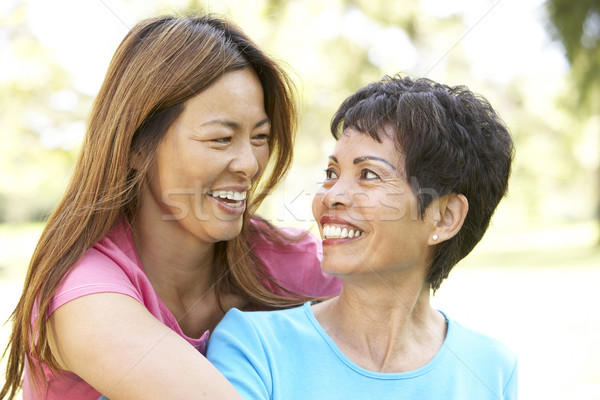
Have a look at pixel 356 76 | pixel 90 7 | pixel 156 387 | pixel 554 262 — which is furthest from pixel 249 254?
pixel 554 262

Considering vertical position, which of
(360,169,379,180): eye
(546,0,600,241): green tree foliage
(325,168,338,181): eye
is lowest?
(325,168,338,181): eye

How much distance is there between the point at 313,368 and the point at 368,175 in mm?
654

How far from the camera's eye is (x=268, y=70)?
252 cm

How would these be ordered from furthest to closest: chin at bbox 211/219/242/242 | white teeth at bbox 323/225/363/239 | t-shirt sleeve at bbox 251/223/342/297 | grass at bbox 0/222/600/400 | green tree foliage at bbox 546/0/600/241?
1. green tree foliage at bbox 546/0/600/241
2. grass at bbox 0/222/600/400
3. t-shirt sleeve at bbox 251/223/342/297
4. chin at bbox 211/219/242/242
5. white teeth at bbox 323/225/363/239

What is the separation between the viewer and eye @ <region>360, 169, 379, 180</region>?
2.07 m

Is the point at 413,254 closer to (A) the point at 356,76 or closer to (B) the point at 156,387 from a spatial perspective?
(B) the point at 156,387

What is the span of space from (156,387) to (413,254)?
0.95 meters

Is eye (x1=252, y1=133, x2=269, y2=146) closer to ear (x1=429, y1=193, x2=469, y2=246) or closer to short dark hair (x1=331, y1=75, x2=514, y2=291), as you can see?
short dark hair (x1=331, y1=75, x2=514, y2=291)

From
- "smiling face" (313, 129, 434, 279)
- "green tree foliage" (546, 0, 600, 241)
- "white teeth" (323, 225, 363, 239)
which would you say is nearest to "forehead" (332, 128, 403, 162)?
"smiling face" (313, 129, 434, 279)

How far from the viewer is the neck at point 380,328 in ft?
6.81

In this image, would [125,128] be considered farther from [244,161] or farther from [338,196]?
[338,196]

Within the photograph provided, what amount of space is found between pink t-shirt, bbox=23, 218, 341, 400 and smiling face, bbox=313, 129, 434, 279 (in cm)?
59

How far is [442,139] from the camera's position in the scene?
2.08 m

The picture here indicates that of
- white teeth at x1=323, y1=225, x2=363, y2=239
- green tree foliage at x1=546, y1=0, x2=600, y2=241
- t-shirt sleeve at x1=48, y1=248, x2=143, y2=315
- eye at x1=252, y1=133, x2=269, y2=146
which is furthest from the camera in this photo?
green tree foliage at x1=546, y1=0, x2=600, y2=241
